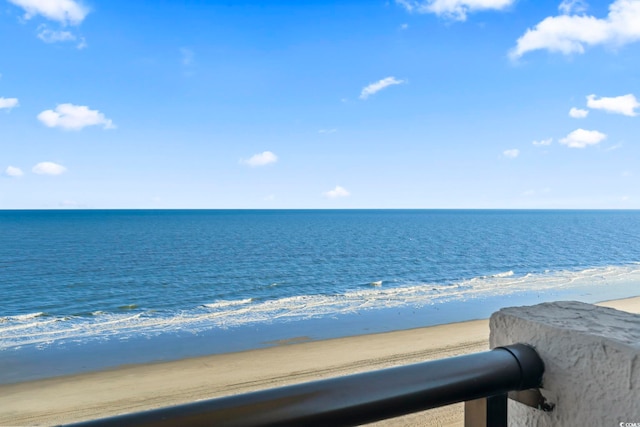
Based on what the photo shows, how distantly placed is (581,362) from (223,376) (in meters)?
11.7

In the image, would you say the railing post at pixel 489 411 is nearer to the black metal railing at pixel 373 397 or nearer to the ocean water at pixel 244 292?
the black metal railing at pixel 373 397

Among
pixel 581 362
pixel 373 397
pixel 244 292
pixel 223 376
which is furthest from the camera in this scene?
pixel 244 292

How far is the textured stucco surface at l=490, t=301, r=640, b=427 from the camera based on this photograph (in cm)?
87

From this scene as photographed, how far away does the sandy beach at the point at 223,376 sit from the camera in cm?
983

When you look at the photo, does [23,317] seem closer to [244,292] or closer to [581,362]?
[244,292]

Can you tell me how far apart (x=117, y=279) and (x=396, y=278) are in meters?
15.1

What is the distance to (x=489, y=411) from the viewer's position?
0.94 m

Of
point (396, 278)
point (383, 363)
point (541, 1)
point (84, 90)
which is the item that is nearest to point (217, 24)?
point (396, 278)

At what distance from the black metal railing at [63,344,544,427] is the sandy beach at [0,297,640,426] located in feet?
23.4

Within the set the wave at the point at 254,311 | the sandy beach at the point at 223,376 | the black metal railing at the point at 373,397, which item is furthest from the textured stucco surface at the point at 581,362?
the wave at the point at 254,311

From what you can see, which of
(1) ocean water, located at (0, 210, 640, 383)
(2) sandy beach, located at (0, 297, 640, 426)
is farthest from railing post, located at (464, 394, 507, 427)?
(1) ocean water, located at (0, 210, 640, 383)

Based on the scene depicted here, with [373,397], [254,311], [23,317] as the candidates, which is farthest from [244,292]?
[373,397]

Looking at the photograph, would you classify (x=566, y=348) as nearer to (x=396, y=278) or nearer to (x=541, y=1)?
(x=396, y=278)

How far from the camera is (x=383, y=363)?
40.4 ft
